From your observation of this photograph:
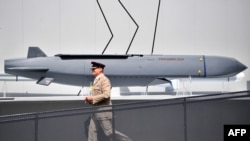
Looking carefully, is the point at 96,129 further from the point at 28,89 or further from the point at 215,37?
the point at 215,37

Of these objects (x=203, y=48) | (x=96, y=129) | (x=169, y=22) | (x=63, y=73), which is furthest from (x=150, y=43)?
(x=96, y=129)

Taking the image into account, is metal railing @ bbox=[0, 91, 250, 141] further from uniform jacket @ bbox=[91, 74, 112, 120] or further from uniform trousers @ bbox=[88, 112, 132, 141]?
uniform jacket @ bbox=[91, 74, 112, 120]

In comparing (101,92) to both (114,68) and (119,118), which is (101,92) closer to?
(119,118)

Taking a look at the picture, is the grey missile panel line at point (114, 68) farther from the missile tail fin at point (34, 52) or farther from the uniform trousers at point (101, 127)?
the uniform trousers at point (101, 127)

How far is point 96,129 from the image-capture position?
386cm

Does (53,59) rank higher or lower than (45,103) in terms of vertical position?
higher

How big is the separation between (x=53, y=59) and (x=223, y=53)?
3.03 metres
